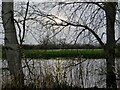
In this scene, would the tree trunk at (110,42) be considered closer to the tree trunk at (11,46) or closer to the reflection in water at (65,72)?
the reflection in water at (65,72)

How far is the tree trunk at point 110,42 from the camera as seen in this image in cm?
235

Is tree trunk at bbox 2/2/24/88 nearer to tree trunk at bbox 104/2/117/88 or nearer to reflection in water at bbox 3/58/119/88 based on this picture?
reflection in water at bbox 3/58/119/88

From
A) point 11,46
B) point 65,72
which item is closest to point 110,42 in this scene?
point 65,72

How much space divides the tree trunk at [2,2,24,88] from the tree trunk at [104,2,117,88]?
81cm

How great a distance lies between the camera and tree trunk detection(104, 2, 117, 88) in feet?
7.70

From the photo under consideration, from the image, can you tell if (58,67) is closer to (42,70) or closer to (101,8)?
(42,70)

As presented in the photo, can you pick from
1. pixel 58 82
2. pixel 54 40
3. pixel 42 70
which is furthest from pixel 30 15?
pixel 58 82

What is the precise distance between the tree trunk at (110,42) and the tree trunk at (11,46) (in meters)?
0.81

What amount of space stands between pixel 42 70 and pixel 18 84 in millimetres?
250

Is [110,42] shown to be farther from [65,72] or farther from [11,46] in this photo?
[11,46]

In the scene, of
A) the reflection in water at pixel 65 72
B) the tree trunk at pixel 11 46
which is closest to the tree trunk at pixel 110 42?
the reflection in water at pixel 65 72

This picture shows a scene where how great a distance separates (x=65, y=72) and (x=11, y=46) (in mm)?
544

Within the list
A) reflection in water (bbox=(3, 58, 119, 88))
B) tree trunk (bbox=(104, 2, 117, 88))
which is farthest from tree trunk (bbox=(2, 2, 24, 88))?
tree trunk (bbox=(104, 2, 117, 88))

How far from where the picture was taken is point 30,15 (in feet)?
7.72
